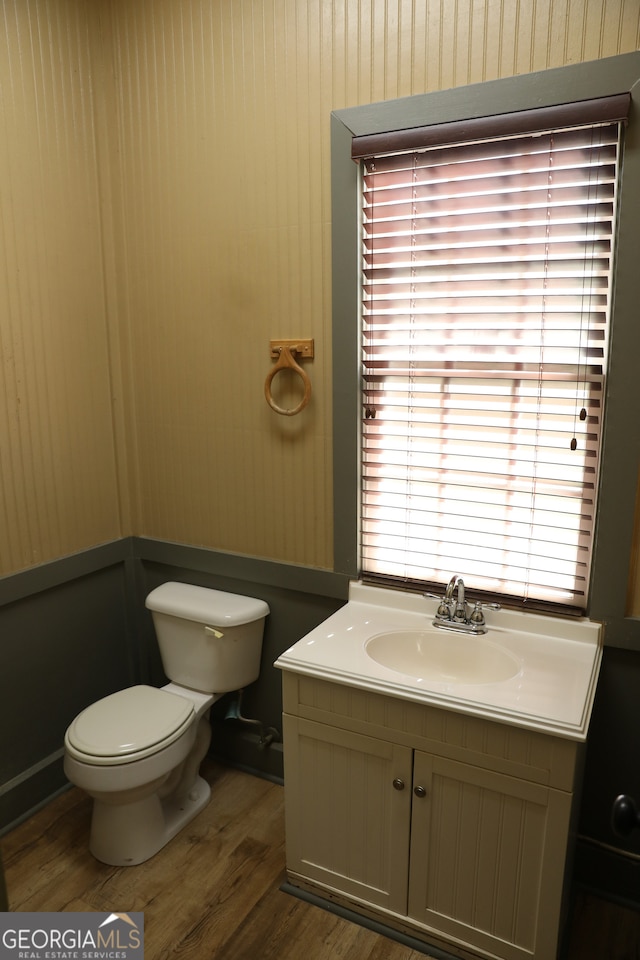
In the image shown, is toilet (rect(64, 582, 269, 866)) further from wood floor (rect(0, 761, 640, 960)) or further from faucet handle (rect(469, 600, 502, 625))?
faucet handle (rect(469, 600, 502, 625))

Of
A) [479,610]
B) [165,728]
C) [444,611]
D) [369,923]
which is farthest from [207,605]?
[369,923]

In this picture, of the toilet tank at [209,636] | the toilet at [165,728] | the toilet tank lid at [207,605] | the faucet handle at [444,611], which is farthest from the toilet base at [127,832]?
the faucet handle at [444,611]

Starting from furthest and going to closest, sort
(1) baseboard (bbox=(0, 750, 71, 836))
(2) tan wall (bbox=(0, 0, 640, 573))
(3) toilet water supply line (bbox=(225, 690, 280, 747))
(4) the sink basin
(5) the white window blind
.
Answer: (3) toilet water supply line (bbox=(225, 690, 280, 747)) < (1) baseboard (bbox=(0, 750, 71, 836)) < (2) tan wall (bbox=(0, 0, 640, 573)) < (4) the sink basin < (5) the white window blind

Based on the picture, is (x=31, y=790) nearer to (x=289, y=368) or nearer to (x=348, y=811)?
(x=348, y=811)

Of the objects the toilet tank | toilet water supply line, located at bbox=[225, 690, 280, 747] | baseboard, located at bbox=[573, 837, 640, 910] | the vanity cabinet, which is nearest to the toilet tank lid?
the toilet tank

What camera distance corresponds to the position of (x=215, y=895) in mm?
1977

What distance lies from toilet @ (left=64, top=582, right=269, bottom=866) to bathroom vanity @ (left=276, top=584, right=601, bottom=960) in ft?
1.35

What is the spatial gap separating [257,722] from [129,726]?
0.54 meters

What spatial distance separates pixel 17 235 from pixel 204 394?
0.76 m

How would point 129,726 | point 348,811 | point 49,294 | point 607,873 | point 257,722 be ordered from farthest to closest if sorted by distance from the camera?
point 257,722
point 49,294
point 129,726
point 607,873
point 348,811

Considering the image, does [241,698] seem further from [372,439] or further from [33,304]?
[33,304]

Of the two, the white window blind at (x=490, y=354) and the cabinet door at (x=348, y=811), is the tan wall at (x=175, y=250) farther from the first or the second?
the cabinet door at (x=348, y=811)

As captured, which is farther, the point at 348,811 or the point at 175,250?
the point at 175,250

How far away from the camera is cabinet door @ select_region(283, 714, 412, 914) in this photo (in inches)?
69.4
